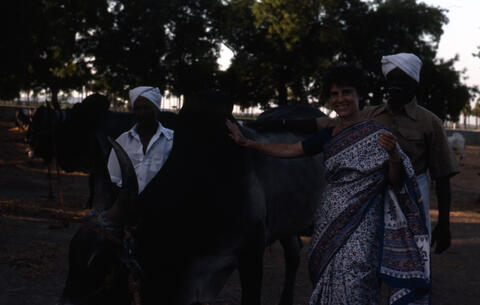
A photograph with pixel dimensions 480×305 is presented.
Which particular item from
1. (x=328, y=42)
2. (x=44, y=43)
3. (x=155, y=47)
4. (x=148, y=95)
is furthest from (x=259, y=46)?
(x=148, y=95)

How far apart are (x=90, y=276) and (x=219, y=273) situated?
3.65 feet

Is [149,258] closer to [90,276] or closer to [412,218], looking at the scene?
[90,276]

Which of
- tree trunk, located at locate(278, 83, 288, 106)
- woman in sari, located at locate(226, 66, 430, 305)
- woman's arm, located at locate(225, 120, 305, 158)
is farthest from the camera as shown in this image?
tree trunk, located at locate(278, 83, 288, 106)

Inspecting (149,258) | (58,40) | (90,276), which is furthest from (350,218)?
(58,40)

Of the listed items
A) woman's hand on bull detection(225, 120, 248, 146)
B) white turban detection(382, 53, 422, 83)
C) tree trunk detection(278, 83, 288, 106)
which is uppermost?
tree trunk detection(278, 83, 288, 106)

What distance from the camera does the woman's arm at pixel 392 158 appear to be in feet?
8.90

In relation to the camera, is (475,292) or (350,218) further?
(475,292)

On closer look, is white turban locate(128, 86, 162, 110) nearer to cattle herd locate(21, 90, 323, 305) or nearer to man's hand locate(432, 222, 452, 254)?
cattle herd locate(21, 90, 323, 305)

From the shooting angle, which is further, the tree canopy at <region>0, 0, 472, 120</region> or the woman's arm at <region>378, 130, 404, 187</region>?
the tree canopy at <region>0, 0, 472, 120</region>

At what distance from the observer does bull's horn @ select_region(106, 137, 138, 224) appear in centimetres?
250

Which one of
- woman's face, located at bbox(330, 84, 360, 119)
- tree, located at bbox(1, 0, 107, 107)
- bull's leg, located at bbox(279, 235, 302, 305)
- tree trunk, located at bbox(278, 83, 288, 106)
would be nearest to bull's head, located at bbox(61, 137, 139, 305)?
woman's face, located at bbox(330, 84, 360, 119)

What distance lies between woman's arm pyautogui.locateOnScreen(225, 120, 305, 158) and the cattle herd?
0.11m

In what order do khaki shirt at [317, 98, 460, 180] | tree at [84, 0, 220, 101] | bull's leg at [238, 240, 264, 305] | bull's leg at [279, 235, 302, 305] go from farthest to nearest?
1. tree at [84, 0, 220, 101]
2. bull's leg at [279, 235, 302, 305]
3. bull's leg at [238, 240, 264, 305]
4. khaki shirt at [317, 98, 460, 180]

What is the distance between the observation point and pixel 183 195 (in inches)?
127
